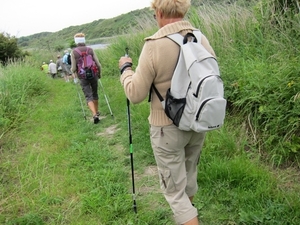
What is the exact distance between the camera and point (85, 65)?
5.31m

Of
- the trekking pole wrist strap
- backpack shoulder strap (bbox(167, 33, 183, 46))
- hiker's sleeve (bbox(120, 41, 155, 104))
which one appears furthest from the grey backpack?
the trekking pole wrist strap

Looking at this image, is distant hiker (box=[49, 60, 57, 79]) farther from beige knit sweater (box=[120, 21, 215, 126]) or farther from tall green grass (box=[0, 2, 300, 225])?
beige knit sweater (box=[120, 21, 215, 126])

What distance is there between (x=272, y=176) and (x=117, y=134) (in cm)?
267

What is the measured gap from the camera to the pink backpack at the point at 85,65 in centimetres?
533

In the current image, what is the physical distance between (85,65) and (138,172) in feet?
8.94

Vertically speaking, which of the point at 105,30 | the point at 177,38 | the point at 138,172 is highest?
the point at 105,30

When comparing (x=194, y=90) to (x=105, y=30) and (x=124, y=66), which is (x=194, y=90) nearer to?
(x=124, y=66)

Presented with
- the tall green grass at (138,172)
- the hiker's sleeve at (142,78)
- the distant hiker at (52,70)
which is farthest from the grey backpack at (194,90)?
the distant hiker at (52,70)

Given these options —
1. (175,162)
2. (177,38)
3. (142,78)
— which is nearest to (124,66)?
(142,78)

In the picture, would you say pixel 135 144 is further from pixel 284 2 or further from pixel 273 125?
pixel 284 2

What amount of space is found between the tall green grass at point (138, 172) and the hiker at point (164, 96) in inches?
23.1

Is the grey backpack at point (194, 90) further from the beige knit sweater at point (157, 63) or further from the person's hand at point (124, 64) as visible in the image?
the person's hand at point (124, 64)

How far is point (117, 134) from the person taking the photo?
474 cm

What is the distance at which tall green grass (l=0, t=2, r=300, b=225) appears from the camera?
253cm
